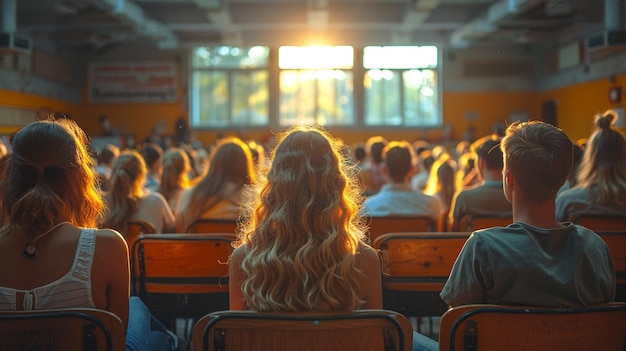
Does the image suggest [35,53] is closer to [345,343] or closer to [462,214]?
[462,214]

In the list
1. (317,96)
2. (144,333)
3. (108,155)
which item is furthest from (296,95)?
(144,333)

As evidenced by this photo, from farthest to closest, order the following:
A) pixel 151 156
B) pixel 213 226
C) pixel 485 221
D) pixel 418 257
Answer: pixel 151 156, pixel 213 226, pixel 485 221, pixel 418 257

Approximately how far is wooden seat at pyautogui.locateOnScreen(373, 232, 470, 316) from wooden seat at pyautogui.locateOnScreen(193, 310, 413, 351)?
118 cm

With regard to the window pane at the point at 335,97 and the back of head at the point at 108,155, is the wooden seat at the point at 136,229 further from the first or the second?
the window pane at the point at 335,97

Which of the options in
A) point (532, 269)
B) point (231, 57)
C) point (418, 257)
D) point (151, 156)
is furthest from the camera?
point (231, 57)

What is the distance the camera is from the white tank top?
195 cm

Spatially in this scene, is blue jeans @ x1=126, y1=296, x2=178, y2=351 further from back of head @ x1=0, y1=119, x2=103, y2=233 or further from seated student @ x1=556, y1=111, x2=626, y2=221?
seated student @ x1=556, y1=111, x2=626, y2=221

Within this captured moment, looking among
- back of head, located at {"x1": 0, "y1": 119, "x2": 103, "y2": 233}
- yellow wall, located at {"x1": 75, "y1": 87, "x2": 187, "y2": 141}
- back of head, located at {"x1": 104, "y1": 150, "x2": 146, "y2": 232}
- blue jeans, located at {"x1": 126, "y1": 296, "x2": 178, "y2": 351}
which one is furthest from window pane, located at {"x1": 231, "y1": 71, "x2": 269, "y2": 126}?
back of head, located at {"x1": 0, "y1": 119, "x2": 103, "y2": 233}

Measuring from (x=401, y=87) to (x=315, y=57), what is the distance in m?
2.48

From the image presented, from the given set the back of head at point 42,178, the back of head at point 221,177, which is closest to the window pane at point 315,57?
the back of head at point 221,177

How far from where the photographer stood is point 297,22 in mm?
17688

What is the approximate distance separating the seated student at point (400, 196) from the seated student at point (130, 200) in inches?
44.6

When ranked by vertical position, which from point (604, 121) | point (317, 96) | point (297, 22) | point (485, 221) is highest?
point (297, 22)

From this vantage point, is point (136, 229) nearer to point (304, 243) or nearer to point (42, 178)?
point (42, 178)
